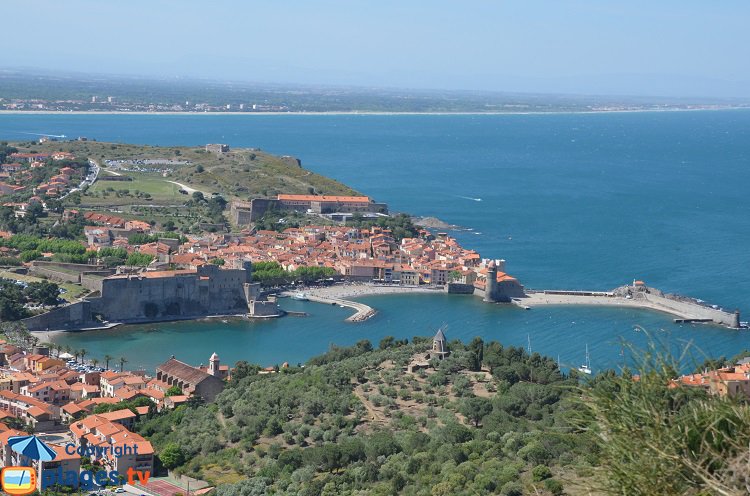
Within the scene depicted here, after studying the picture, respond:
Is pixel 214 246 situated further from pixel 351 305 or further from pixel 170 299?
pixel 351 305

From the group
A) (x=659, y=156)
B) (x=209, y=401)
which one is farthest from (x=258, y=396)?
(x=659, y=156)

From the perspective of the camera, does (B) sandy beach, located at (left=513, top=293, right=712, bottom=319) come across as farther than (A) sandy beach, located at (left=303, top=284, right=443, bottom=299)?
No

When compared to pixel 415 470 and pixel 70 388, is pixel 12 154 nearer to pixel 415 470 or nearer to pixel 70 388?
pixel 70 388

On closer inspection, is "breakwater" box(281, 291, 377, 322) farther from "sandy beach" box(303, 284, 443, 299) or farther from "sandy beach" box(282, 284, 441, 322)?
"sandy beach" box(303, 284, 443, 299)

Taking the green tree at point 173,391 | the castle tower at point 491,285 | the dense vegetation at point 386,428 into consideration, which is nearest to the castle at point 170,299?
the castle tower at point 491,285

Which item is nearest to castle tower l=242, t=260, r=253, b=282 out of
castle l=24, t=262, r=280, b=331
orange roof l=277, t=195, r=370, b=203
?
castle l=24, t=262, r=280, b=331

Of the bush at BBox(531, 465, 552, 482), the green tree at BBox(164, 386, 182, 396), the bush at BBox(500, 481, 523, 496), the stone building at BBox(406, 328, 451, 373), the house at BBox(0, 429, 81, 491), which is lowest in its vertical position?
the green tree at BBox(164, 386, 182, 396)
